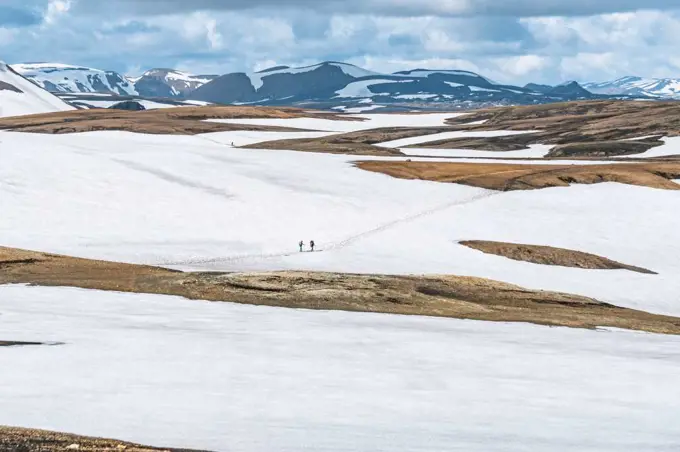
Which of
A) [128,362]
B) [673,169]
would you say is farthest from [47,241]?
[673,169]

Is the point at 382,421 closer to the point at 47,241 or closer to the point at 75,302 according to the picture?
the point at 75,302

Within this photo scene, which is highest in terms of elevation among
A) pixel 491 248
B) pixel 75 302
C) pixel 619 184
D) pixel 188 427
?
pixel 619 184

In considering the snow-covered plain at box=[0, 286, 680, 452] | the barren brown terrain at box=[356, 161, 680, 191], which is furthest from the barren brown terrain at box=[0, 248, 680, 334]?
the barren brown terrain at box=[356, 161, 680, 191]

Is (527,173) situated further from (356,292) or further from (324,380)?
(324,380)

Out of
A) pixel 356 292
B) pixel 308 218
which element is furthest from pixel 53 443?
pixel 308 218

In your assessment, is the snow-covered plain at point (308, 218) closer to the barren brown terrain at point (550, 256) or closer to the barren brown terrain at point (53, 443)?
the barren brown terrain at point (550, 256)

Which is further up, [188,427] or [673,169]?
[673,169]
